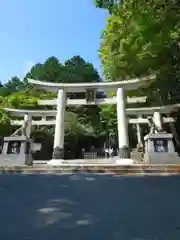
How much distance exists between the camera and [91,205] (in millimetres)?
4672

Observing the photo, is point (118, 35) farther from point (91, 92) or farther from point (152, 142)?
point (152, 142)

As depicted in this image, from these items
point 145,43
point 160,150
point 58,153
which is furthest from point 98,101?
point 160,150

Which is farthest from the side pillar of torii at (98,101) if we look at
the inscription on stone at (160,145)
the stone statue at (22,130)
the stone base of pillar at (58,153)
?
the inscription on stone at (160,145)

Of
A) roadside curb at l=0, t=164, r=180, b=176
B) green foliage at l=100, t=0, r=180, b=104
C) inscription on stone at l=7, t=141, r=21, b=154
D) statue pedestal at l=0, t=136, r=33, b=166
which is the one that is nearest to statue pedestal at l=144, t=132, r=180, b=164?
roadside curb at l=0, t=164, r=180, b=176

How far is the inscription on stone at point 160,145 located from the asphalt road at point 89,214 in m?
8.64

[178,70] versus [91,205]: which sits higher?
[178,70]

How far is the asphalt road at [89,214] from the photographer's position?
3.14 meters

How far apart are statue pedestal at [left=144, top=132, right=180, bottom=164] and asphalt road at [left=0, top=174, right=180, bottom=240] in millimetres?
8376

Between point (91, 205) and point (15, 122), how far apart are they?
2410cm

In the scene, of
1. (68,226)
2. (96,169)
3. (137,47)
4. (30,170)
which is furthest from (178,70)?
(68,226)

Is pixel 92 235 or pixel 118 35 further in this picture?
pixel 118 35

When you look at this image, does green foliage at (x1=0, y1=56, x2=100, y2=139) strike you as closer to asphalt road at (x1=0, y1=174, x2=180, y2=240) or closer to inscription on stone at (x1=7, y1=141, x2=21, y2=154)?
inscription on stone at (x1=7, y1=141, x2=21, y2=154)

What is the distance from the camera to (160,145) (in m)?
14.7

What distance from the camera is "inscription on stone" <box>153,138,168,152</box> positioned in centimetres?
1461
